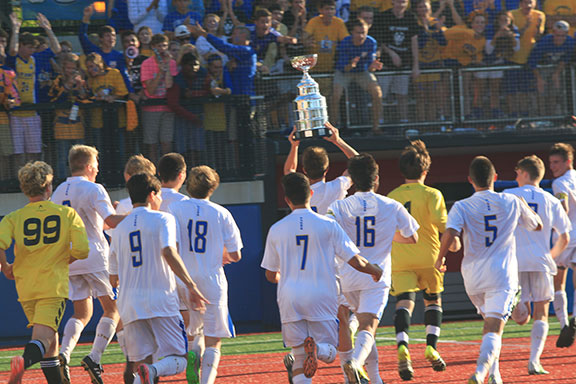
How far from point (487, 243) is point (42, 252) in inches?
137

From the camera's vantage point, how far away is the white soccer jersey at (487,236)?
7.28 m

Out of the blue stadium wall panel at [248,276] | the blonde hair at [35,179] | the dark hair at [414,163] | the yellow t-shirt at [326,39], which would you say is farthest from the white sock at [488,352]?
the yellow t-shirt at [326,39]

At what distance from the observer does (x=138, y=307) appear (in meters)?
6.46

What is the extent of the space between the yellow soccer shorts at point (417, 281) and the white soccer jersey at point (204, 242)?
1941 mm

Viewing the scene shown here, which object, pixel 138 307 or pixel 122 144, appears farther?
pixel 122 144

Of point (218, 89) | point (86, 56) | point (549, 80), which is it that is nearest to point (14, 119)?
point (86, 56)

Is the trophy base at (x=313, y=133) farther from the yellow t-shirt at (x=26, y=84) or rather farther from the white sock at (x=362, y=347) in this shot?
the yellow t-shirt at (x=26, y=84)

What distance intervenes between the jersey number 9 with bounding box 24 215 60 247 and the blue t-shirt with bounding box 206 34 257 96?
270 inches

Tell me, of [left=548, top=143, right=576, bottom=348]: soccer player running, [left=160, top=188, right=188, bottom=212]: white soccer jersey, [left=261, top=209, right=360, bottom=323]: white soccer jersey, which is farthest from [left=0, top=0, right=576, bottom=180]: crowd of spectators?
[left=261, top=209, right=360, bottom=323]: white soccer jersey

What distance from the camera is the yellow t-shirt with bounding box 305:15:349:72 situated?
545 inches

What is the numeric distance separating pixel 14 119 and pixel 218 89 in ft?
9.64

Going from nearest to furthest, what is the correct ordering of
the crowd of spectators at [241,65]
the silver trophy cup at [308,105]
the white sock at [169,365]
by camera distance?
1. the white sock at [169,365]
2. the silver trophy cup at [308,105]
3. the crowd of spectators at [241,65]

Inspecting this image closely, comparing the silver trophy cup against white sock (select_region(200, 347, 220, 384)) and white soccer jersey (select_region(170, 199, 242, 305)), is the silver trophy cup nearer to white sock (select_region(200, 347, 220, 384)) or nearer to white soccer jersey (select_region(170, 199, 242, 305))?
white soccer jersey (select_region(170, 199, 242, 305))

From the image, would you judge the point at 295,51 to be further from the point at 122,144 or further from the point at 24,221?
the point at 24,221
